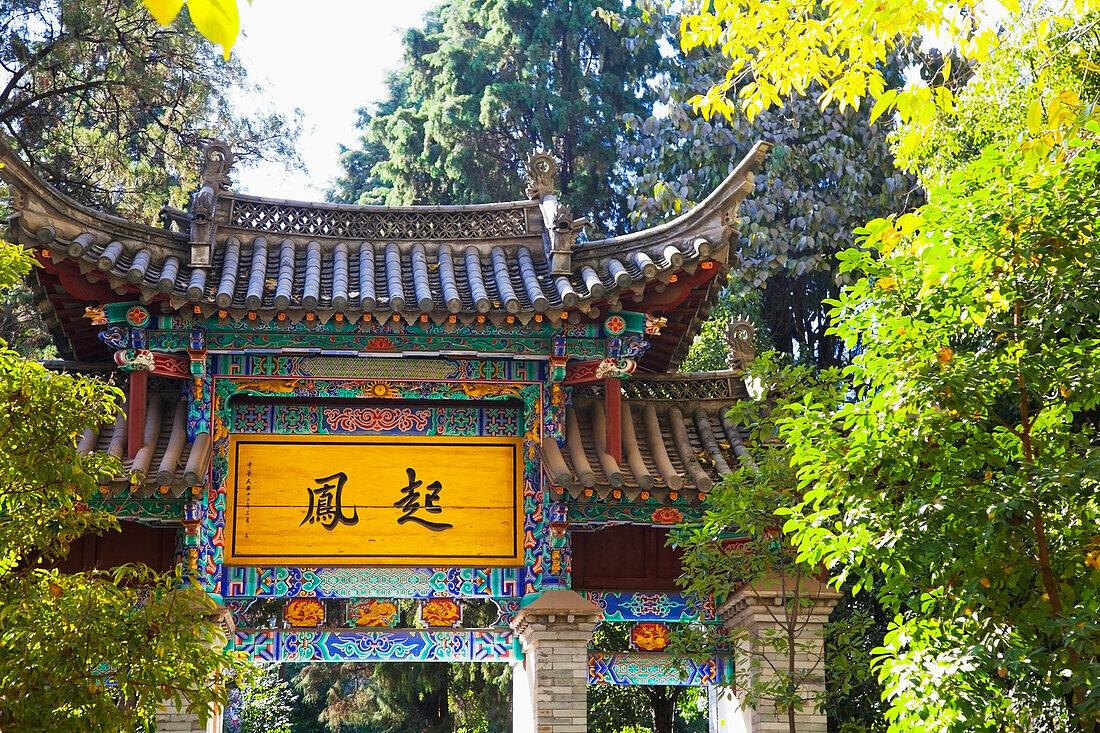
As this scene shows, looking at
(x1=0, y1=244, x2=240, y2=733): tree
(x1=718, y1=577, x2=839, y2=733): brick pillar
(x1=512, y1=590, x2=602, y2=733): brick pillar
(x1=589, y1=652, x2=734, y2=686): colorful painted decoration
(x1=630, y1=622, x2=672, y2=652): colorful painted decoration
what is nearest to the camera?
(x1=0, y1=244, x2=240, y2=733): tree

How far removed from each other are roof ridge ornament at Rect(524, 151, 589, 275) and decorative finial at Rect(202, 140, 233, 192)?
262 centimetres

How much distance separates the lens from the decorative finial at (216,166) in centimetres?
1104

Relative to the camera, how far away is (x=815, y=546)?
534cm

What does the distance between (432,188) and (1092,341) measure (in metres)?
19.9

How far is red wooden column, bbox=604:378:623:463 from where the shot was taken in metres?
10.4

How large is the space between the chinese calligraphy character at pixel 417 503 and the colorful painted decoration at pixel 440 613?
61 cm

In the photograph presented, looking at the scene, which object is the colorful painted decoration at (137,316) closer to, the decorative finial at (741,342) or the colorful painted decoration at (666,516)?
the colorful painted decoration at (666,516)

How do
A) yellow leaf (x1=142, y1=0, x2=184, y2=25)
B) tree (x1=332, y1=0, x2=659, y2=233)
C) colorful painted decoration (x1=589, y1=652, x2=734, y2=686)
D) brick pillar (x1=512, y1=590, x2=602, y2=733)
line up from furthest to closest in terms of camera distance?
tree (x1=332, y1=0, x2=659, y2=233), colorful painted decoration (x1=589, y1=652, x2=734, y2=686), brick pillar (x1=512, y1=590, x2=602, y2=733), yellow leaf (x1=142, y1=0, x2=184, y2=25)

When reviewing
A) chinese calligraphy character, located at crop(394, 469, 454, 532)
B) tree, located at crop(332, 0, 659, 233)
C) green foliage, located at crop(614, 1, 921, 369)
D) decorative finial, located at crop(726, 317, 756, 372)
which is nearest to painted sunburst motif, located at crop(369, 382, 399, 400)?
chinese calligraphy character, located at crop(394, 469, 454, 532)

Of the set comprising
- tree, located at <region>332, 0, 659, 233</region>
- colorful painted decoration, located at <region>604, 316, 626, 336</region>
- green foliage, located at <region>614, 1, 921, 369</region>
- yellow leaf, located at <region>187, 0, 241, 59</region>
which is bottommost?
yellow leaf, located at <region>187, 0, 241, 59</region>

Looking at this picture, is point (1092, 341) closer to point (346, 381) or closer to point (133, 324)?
point (346, 381)

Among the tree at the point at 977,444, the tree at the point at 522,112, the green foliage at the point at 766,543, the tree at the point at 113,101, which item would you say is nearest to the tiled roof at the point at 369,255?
the green foliage at the point at 766,543

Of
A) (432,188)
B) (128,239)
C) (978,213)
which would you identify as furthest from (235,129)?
(978,213)

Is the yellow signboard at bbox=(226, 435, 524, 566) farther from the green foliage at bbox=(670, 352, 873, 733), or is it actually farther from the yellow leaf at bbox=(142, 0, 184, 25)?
the yellow leaf at bbox=(142, 0, 184, 25)
